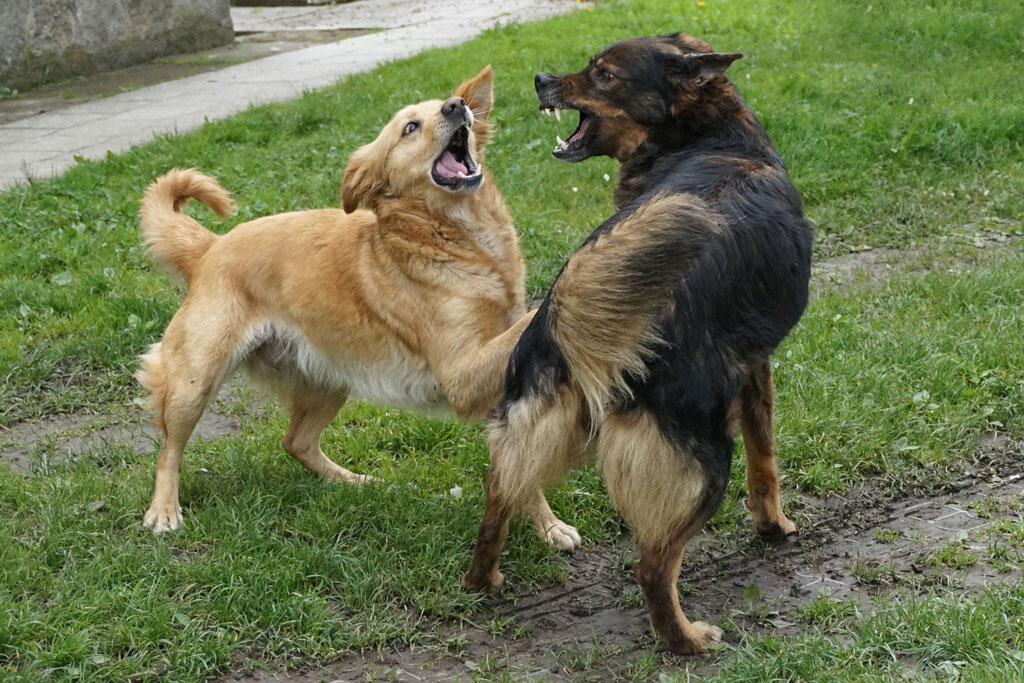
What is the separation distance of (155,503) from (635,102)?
252cm

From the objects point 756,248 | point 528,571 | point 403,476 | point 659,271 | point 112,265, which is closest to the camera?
point 659,271

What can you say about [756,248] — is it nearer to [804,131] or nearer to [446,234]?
[446,234]

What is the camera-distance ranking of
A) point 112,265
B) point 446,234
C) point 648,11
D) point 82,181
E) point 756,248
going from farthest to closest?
point 648,11
point 82,181
point 112,265
point 446,234
point 756,248

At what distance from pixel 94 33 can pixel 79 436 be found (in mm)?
9531

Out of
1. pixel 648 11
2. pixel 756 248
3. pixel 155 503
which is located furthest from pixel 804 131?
pixel 648 11

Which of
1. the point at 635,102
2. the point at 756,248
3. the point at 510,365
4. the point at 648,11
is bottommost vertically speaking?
the point at 648,11

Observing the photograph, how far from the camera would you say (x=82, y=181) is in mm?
8281

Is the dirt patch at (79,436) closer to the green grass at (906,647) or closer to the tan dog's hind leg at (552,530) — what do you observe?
the tan dog's hind leg at (552,530)

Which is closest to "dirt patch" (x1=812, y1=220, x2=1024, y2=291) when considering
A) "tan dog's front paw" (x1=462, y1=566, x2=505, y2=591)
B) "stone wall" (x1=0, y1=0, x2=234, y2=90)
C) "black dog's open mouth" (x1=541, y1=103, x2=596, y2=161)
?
"black dog's open mouth" (x1=541, y1=103, x2=596, y2=161)

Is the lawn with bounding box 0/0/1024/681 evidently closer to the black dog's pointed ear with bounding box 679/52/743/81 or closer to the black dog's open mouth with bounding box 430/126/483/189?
the black dog's open mouth with bounding box 430/126/483/189

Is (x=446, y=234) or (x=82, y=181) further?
(x=82, y=181)

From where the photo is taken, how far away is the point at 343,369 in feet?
14.3

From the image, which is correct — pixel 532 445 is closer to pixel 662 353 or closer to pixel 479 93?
pixel 662 353

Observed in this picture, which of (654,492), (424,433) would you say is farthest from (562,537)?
(424,433)
